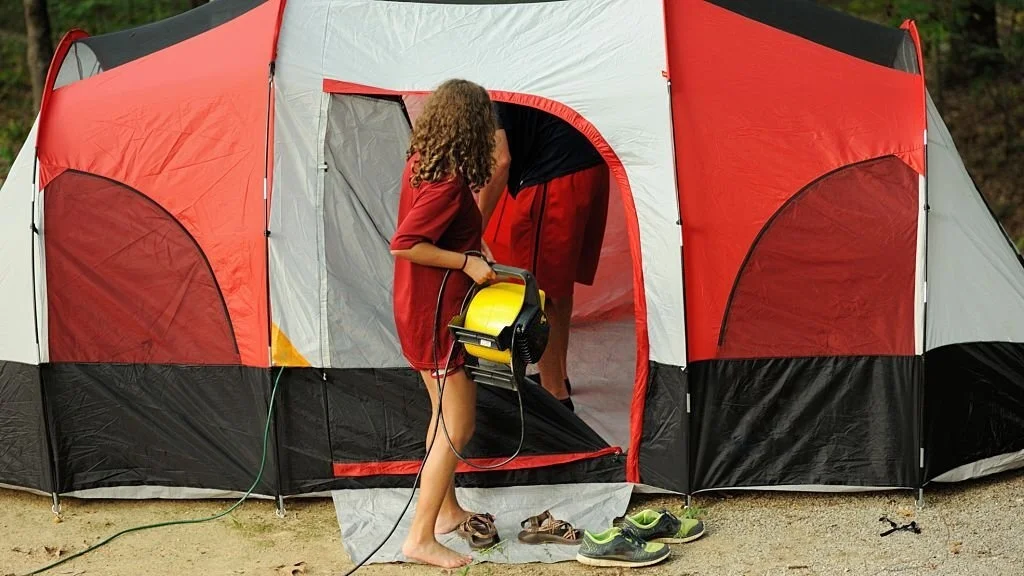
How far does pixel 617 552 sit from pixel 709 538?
18.4 inches

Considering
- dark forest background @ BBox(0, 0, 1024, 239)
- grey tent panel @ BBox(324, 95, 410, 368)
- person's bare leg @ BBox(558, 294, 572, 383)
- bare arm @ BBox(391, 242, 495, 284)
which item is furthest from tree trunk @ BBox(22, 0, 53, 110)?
bare arm @ BBox(391, 242, 495, 284)

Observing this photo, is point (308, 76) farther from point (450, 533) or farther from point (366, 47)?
point (450, 533)

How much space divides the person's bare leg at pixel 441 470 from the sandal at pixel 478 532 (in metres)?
0.15

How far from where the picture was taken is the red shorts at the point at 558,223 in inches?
A: 227

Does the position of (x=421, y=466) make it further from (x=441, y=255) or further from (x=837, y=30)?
(x=837, y=30)

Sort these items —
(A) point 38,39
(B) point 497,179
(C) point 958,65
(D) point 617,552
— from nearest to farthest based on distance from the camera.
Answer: (D) point 617,552 → (B) point 497,179 → (A) point 38,39 → (C) point 958,65

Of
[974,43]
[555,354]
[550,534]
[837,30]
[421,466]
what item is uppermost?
[837,30]

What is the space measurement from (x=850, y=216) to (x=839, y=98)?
1.61 ft

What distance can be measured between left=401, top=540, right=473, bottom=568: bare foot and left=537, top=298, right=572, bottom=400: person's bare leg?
1553mm

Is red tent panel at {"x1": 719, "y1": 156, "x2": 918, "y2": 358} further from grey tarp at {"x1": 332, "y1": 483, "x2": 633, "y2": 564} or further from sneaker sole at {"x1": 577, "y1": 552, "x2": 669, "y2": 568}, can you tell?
sneaker sole at {"x1": 577, "y1": 552, "x2": 669, "y2": 568}

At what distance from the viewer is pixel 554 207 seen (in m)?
5.78

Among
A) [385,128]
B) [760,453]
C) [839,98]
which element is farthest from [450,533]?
[839,98]

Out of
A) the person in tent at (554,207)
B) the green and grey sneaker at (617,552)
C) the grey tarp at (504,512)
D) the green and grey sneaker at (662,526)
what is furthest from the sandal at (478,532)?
the person in tent at (554,207)

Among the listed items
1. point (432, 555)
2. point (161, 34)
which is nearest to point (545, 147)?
point (161, 34)
